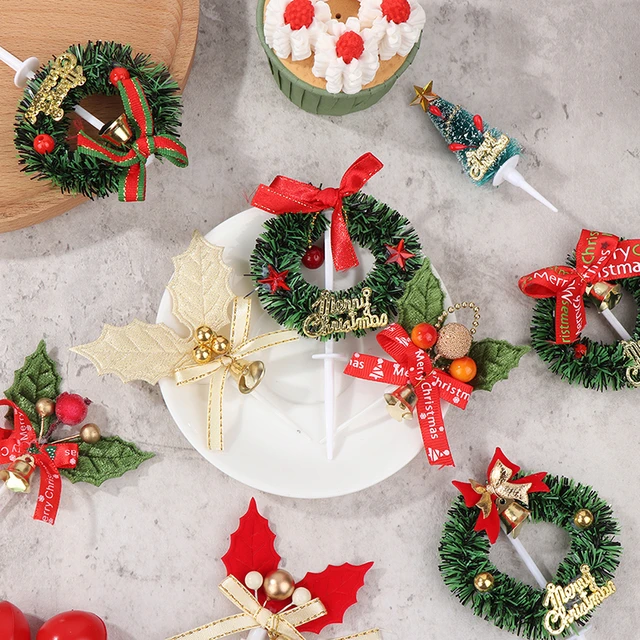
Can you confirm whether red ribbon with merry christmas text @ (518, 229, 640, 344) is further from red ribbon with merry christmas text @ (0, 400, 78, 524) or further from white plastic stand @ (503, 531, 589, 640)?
red ribbon with merry christmas text @ (0, 400, 78, 524)

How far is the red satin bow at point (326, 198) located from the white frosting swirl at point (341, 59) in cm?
11

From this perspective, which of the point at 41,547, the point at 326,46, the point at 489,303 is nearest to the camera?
the point at 326,46

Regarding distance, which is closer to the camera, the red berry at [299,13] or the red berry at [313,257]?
the red berry at [299,13]

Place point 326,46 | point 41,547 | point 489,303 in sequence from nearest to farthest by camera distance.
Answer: point 326,46 → point 41,547 → point 489,303

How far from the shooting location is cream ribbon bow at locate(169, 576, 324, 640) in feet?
3.56

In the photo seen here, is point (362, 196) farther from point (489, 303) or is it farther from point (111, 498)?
point (111, 498)

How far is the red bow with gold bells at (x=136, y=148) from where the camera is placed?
1.00m

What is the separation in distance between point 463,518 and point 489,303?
1.14ft

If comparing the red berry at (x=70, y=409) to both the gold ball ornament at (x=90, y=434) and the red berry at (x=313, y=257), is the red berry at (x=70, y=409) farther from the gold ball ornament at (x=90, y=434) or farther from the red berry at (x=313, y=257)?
the red berry at (x=313, y=257)

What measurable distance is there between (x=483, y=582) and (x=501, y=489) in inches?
5.4

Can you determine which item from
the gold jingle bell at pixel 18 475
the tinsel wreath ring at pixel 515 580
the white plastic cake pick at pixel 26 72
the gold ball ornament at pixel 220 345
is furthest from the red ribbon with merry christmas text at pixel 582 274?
the gold jingle bell at pixel 18 475

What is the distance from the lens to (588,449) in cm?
121

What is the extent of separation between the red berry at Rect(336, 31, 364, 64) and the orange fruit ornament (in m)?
0.45

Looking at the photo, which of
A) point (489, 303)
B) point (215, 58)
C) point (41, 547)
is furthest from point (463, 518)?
point (215, 58)
